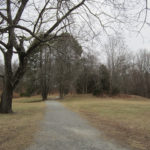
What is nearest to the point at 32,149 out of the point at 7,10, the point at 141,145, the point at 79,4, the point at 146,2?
the point at 141,145

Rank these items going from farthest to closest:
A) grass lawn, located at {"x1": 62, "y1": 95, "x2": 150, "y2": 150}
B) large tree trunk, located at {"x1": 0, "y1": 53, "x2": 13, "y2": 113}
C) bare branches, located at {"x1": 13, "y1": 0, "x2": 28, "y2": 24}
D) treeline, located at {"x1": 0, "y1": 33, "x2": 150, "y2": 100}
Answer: treeline, located at {"x1": 0, "y1": 33, "x2": 150, "y2": 100}, large tree trunk, located at {"x1": 0, "y1": 53, "x2": 13, "y2": 113}, bare branches, located at {"x1": 13, "y1": 0, "x2": 28, "y2": 24}, grass lawn, located at {"x1": 62, "y1": 95, "x2": 150, "y2": 150}

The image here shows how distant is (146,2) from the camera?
560cm

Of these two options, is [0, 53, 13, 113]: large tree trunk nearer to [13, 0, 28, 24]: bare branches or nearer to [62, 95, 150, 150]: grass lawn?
[13, 0, 28, 24]: bare branches

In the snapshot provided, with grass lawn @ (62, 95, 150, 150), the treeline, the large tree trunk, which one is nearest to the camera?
grass lawn @ (62, 95, 150, 150)

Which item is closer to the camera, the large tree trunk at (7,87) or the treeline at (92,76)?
the large tree trunk at (7,87)

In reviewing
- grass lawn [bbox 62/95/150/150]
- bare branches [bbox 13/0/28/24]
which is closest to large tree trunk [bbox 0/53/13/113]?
bare branches [bbox 13/0/28/24]

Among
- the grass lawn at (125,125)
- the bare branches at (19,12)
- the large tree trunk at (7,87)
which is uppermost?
the bare branches at (19,12)

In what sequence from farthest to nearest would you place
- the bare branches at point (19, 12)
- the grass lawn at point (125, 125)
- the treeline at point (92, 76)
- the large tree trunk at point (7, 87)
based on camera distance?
the treeline at point (92, 76) < the large tree trunk at point (7, 87) < the bare branches at point (19, 12) < the grass lawn at point (125, 125)

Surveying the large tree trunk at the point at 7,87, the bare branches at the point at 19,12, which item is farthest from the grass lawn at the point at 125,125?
the bare branches at the point at 19,12

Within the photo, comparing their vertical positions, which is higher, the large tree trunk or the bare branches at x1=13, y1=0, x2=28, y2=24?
the bare branches at x1=13, y1=0, x2=28, y2=24

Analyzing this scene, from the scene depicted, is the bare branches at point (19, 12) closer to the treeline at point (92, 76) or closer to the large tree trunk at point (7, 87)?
the large tree trunk at point (7, 87)

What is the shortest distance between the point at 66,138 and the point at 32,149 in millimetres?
1336

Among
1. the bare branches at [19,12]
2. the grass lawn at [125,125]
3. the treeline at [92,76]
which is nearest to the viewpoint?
the grass lawn at [125,125]

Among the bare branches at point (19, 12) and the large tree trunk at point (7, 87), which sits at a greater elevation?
the bare branches at point (19, 12)
